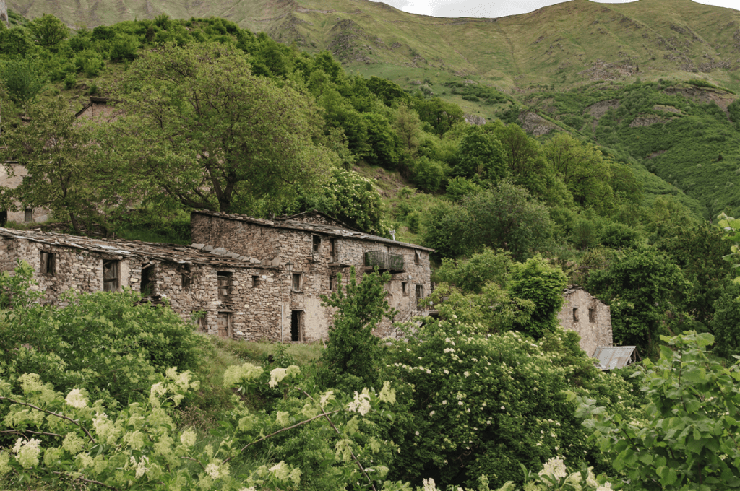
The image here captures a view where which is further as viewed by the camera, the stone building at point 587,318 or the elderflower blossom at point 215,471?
the stone building at point 587,318

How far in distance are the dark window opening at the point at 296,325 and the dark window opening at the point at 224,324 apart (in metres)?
3.64

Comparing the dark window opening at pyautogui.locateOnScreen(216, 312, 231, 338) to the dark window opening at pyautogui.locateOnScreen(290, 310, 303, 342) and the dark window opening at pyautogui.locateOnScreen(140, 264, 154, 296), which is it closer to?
the dark window opening at pyautogui.locateOnScreen(140, 264, 154, 296)

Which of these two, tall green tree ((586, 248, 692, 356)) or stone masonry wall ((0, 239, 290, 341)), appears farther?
tall green tree ((586, 248, 692, 356))

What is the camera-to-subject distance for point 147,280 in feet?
63.4

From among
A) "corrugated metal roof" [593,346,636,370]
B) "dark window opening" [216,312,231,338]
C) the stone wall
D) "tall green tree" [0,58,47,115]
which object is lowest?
"corrugated metal roof" [593,346,636,370]

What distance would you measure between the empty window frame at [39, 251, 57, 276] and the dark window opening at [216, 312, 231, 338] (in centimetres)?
665

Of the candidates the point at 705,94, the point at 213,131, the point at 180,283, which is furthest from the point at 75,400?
the point at 705,94

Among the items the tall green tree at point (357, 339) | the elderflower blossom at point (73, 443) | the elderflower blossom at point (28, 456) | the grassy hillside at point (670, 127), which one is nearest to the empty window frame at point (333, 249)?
Answer: the tall green tree at point (357, 339)

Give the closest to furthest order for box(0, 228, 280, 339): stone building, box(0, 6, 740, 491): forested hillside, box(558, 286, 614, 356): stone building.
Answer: box(0, 6, 740, 491): forested hillside → box(0, 228, 280, 339): stone building → box(558, 286, 614, 356): stone building

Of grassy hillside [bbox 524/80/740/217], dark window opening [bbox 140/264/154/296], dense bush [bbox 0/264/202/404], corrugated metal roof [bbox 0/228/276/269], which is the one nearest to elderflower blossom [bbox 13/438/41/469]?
dense bush [bbox 0/264/202/404]

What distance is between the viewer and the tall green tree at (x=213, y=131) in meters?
26.7

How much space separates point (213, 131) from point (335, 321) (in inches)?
723

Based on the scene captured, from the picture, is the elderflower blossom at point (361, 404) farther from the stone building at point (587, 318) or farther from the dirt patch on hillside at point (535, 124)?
the dirt patch on hillside at point (535, 124)

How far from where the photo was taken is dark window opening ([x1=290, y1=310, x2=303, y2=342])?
81.6 feet
